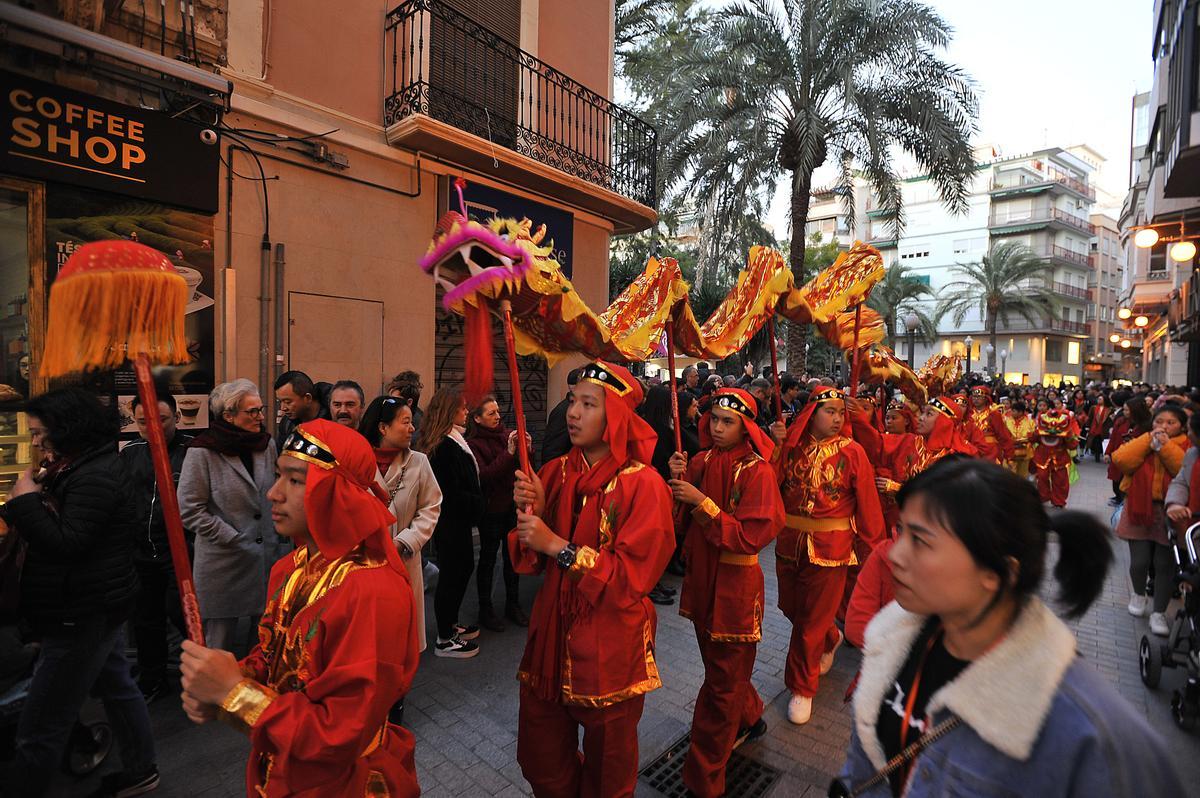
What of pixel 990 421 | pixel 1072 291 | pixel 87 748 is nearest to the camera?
pixel 87 748

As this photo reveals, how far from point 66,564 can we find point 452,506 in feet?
8.33

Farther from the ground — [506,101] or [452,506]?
[506,101]

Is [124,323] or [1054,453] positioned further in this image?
[1054,453]

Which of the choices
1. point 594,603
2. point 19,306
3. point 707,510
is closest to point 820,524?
point 707,510

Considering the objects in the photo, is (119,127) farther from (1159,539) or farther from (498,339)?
(1159,539)

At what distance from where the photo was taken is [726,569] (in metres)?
3.70

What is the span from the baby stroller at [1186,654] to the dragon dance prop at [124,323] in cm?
578

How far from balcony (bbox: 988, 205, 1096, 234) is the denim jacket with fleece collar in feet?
198

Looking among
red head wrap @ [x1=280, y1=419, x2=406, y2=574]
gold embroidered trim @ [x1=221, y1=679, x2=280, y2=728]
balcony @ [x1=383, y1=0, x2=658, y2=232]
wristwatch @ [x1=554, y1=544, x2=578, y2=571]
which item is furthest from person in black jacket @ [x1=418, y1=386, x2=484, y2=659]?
balcony @ [x1=383, y1=0, x2=658, y2=232]

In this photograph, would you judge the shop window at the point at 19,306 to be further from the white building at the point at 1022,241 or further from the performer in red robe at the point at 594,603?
the white building at the point at 1022,241

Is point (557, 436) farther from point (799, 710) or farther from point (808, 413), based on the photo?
point (799, 710)

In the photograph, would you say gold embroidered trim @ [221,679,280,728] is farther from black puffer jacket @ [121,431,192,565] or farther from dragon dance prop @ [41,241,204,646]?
black puffer jacket @ [121,431,192,565]

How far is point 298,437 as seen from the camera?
206 cm

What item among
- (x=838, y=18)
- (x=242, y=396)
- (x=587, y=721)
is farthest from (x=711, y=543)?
(x=838, y=18)
